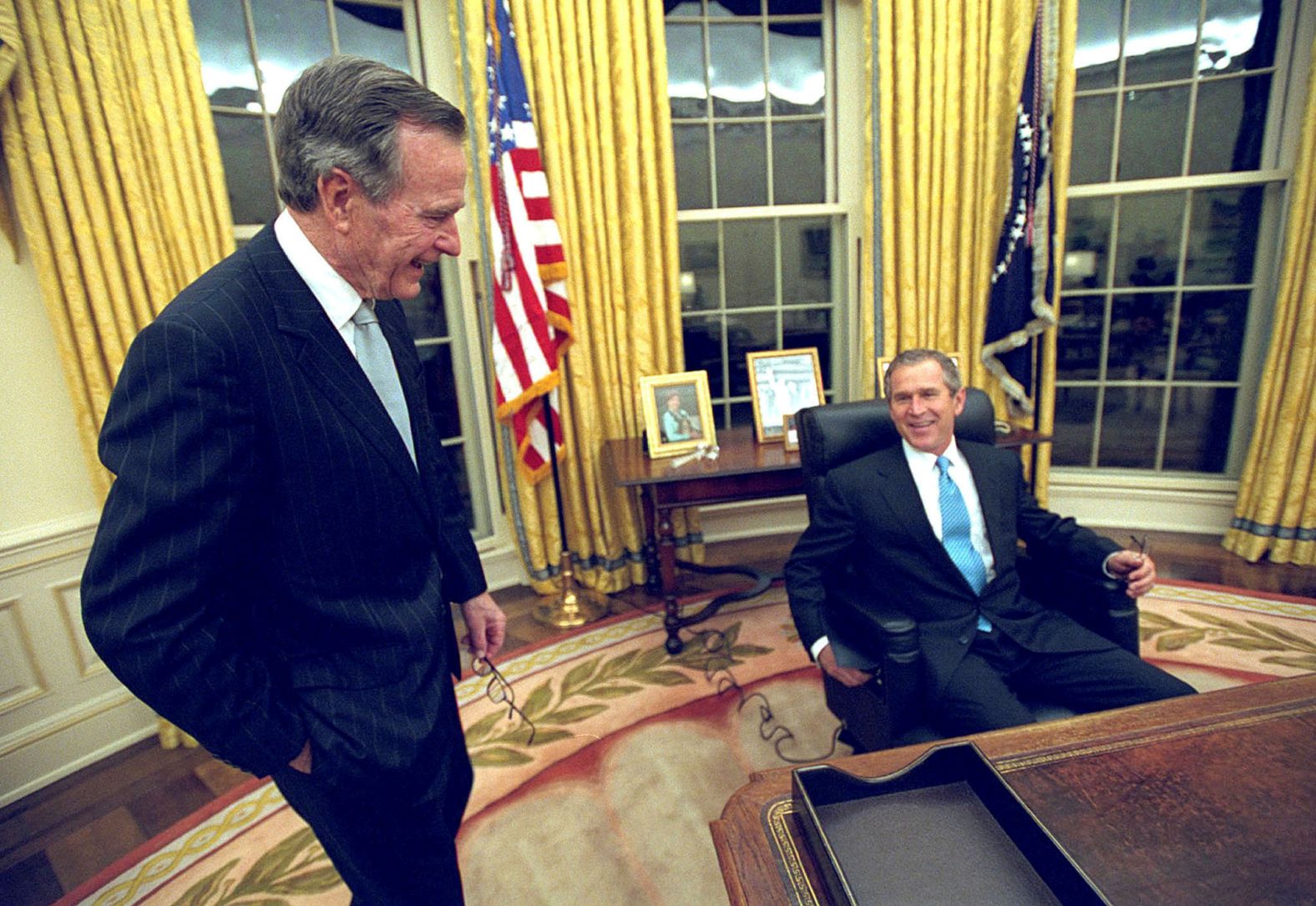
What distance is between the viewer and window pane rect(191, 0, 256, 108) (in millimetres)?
2418

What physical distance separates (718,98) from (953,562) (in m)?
2.52

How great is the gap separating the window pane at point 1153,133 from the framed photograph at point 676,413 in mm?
2279

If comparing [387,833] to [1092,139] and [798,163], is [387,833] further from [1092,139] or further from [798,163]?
[1092,139]

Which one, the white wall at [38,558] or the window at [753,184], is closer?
the white wall at [38,558]

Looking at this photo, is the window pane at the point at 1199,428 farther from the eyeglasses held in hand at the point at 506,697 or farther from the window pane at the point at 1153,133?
the eyeglasses held in hand at the point at 506,697

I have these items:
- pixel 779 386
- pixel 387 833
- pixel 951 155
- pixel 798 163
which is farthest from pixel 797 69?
pixel 387 833

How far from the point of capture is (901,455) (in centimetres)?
178

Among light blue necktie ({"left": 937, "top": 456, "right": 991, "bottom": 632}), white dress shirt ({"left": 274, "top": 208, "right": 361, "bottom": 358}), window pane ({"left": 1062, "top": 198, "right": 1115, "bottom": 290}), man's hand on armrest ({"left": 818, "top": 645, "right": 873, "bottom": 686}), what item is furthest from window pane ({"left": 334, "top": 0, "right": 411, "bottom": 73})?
window pane ({"left": 1062, "top": 198, "right": 1115, "bottom": 290})

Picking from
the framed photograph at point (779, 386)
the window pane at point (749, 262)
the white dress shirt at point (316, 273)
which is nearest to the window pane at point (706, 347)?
the window pane at point (749, 262)

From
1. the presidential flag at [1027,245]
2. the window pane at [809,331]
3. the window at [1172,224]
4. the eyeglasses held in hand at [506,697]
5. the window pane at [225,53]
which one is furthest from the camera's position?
the window pane at [809,331]

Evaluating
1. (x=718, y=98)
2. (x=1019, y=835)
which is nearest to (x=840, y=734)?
(x=1019, y=835)

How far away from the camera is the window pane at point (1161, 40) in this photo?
3002mm

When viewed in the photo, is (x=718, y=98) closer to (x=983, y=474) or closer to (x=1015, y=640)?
(x=983, y=474)

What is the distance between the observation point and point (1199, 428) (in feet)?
11.0
